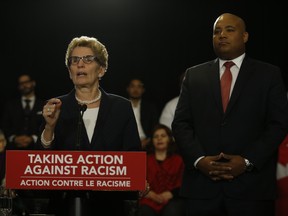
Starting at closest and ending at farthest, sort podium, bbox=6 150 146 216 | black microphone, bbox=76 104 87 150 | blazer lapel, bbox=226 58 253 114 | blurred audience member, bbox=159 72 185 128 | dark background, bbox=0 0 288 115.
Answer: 1. podium, bbox=6 150 146 216
2. black microphone, bbox=76 104 87 150
3. blazer lapel, bbox=226 58 253 114
4. dark background, bbox=0 0 288 115
5. blurred audience member, bbox=159 72 185 128

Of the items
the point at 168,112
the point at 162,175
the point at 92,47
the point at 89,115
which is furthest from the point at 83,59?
the point at 168,112

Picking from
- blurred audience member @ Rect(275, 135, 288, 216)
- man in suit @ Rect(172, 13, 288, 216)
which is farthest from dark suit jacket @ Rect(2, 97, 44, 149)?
blurred audience member @ Rect(275, 135, 288, 216)

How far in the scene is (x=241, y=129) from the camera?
3.38m

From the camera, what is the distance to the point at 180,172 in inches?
198

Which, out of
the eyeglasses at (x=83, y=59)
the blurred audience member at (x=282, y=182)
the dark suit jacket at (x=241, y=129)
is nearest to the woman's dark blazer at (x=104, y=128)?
the eyeglasses at (x=83, y=59)

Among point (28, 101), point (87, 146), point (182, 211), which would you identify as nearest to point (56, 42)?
point (28, 101)

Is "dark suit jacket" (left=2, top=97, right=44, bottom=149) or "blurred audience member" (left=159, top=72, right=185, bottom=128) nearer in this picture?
"dark suit jacket" (left=2, top=97, right=44, bottom=149)

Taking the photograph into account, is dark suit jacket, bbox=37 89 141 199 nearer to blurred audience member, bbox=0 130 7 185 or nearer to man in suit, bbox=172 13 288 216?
man in suit, bbox=172 13 288 216

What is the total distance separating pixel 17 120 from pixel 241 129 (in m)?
2.16

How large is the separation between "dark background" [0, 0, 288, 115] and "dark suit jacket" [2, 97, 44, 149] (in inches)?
7.5

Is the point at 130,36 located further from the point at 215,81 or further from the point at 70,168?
the point at 70,168

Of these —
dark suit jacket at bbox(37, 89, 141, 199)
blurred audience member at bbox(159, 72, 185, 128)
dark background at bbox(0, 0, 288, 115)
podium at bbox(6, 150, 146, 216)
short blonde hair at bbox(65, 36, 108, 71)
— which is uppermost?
dark background at bbox(0, 0, 288, 115)

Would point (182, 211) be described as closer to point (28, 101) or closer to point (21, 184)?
point (28, 101)

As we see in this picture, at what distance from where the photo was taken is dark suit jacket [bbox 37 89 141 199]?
10.9 feet
